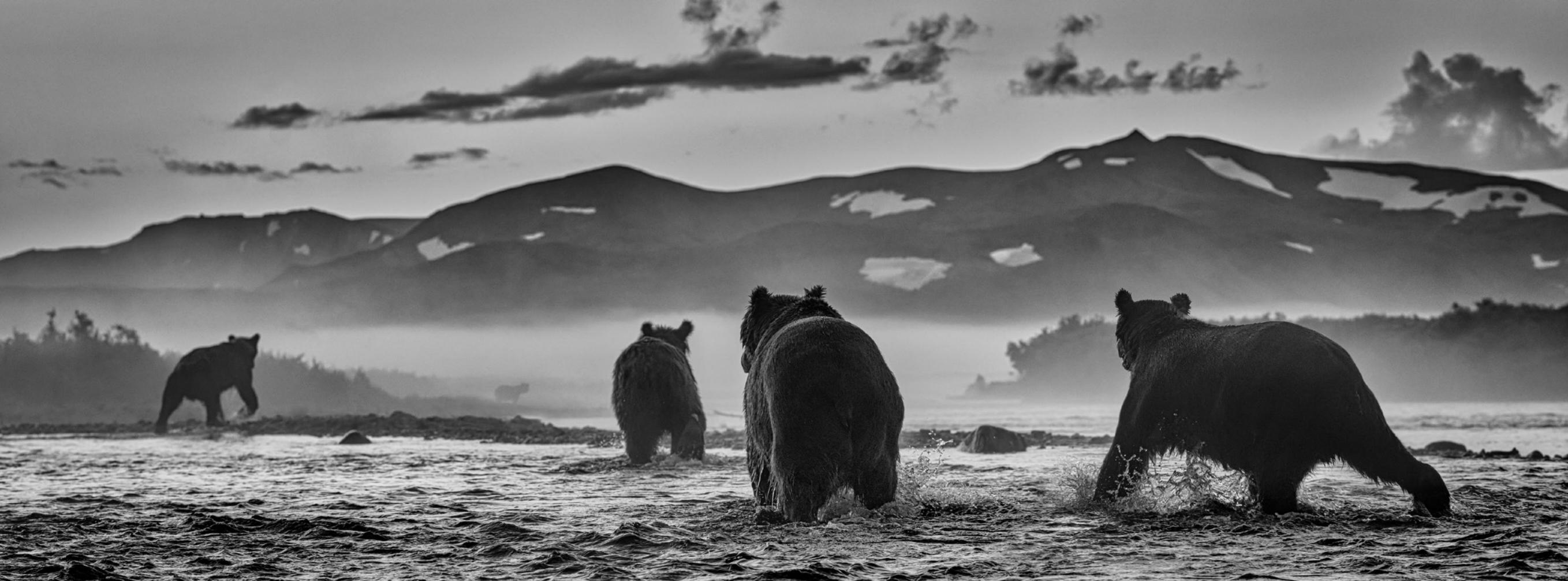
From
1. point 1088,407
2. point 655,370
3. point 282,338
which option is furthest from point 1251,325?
point 282,338

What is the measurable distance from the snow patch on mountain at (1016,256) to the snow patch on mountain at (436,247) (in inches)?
2047

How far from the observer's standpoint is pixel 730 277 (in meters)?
120

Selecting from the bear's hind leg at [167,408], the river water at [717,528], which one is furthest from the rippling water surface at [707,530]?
the bear's hind leg at [167,408]

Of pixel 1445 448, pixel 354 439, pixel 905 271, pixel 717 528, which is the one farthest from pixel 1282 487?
pixel 905 271

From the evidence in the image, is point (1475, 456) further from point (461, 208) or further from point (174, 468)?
point (461, 208)

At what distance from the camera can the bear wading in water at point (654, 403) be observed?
18.7 m

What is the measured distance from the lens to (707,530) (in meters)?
10.8

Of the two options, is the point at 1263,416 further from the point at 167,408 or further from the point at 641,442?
the point at 167,408

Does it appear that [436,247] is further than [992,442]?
Yes

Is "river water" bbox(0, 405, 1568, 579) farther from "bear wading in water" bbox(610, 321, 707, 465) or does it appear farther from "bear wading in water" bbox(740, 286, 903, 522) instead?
"bear wading in water" bbox(610, 321, 707, 465)

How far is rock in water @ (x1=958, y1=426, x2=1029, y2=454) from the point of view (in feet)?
72.4

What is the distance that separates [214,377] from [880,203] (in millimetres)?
111787

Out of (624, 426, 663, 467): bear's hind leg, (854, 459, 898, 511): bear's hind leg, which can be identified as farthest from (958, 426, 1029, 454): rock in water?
(854, 459, 898, 511): bear's hind leg

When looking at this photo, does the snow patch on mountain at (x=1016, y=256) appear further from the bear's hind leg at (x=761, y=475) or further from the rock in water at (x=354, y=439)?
the bear's hind leg at (x=761, y=475)
